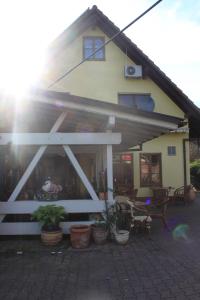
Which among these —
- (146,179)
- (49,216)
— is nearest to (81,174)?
(49,216)

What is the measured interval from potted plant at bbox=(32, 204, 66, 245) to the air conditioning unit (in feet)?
29.2

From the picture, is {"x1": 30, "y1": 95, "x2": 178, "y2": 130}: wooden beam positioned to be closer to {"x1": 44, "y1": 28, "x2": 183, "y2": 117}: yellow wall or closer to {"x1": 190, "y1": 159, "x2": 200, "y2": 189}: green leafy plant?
{"x1": 44, "y1": 28, "x2": 183, "y2": 117}: yellow wall

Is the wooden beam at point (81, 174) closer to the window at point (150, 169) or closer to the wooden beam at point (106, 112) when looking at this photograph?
the wooden beam at point (106, 112)

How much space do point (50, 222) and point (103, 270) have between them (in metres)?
2.06

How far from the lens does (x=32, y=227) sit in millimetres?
7719

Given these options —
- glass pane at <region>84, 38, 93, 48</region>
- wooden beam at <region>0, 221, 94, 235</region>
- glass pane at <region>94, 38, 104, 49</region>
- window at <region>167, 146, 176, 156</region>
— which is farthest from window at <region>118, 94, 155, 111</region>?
wooden beam at <region>0, 221, 94, 235</region>

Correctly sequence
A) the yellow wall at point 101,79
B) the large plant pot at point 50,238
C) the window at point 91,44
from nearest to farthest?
the large plant pot at point 50,238 < the yellow wall at point 101,79 < the window at point 91,44

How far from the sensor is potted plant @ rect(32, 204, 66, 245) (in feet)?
23.4

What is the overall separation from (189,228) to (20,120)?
5.18m

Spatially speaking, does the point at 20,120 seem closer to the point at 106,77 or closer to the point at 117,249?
the point at 117,249

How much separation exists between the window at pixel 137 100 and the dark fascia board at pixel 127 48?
32.3 inches

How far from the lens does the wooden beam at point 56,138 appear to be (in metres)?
7.71

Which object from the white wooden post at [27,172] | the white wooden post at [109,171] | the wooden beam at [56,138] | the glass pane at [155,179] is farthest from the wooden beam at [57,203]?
the glass pane at [155,179]

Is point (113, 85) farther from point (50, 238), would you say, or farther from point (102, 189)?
point (50, 238)
